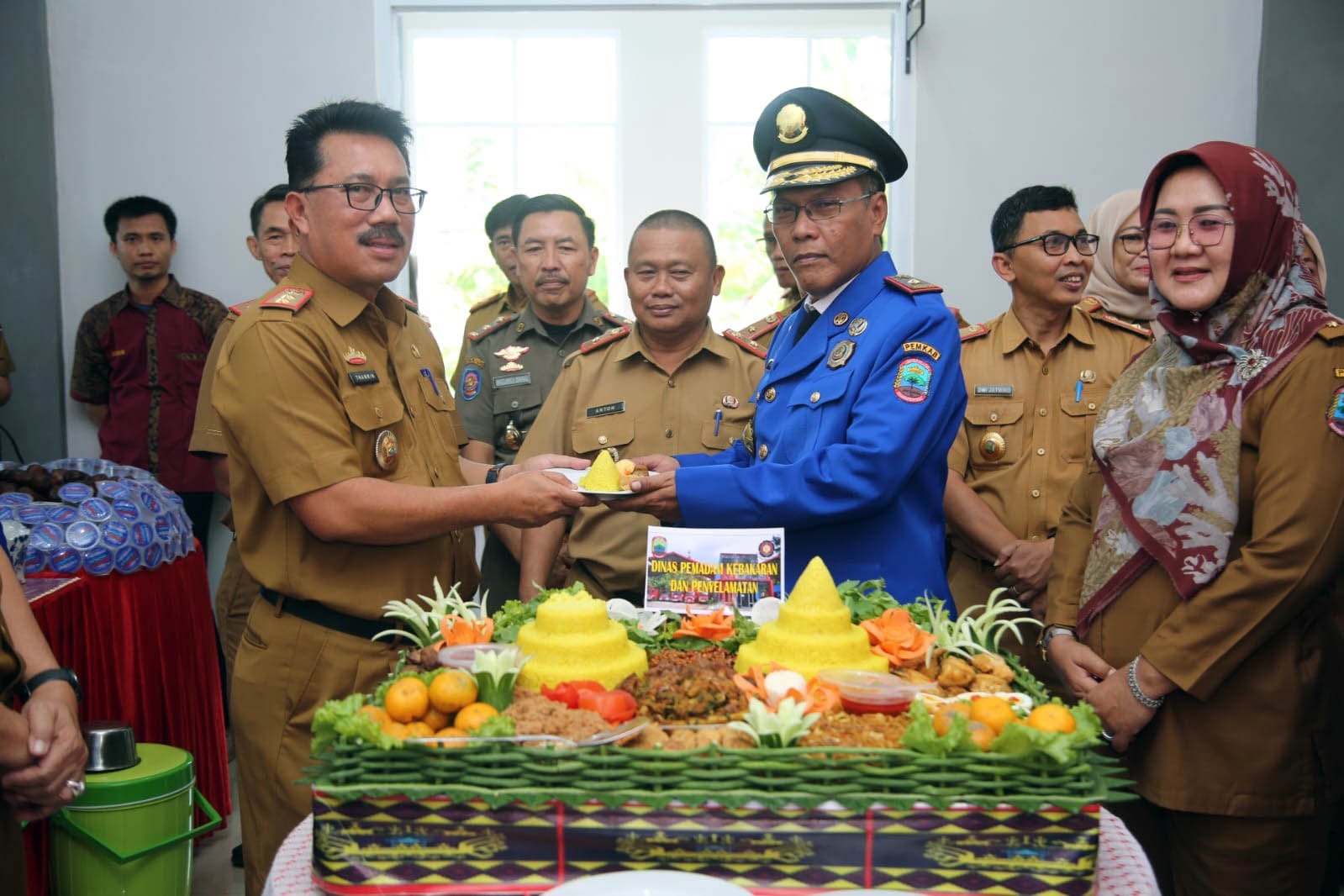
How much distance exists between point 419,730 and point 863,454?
4.07 feet

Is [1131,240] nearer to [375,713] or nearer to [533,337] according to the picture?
[533,337]

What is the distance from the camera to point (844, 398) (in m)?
2.49

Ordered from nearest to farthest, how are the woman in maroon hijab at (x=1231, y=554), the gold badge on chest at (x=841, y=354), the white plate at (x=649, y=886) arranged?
the white plate at (x=649, y=886)
the woman in maroon hijab at (x=1231, y=554)
the gold badge on chest at (x=841, y=354)

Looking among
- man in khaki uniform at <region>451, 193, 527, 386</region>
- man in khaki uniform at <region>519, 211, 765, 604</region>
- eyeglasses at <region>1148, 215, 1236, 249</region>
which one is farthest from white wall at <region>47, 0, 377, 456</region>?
eyeglasses at <region>1148, 215, 1236, 249</region>

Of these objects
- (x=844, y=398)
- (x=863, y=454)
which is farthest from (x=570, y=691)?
(x=844, y=398)

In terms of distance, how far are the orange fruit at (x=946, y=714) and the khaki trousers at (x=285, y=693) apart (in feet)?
4.37

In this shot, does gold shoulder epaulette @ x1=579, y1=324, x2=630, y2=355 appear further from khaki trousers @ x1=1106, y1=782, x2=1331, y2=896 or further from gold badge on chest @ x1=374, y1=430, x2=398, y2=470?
khaki trousers @ x1=1106, y1=782, x2=1331, y2=896

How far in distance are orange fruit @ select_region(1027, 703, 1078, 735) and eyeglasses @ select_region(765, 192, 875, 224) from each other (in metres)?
1.49

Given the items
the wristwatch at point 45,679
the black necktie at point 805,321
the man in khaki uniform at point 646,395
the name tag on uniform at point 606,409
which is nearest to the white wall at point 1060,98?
the man in khaki uniform at point 646,395

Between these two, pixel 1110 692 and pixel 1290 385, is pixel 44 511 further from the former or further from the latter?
pixel 1290 385

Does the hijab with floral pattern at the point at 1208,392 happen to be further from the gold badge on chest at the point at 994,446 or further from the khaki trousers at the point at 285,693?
the khaki trousers at the point at 285,693

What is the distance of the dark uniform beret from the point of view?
261 centimetres

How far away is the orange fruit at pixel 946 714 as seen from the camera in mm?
1446

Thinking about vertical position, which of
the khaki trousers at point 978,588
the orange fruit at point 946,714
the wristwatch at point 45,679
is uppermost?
the orange fruit at point 946,714
